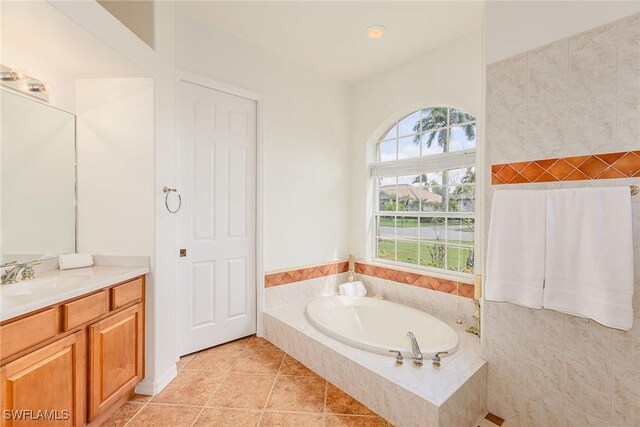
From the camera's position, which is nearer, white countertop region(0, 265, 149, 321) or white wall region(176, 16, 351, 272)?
white countertop region(0, 265, 149, 321)

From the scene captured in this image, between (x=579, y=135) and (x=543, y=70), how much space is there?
43 cm

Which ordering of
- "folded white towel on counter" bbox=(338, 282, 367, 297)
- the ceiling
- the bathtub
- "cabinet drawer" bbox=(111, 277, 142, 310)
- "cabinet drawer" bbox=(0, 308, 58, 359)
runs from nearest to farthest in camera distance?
"cabinet drawer" bbox=(0, 308, 58, 359), "cabinet drawer" bbox=(111, 277, 142, 310), the ceiling, the bathtub, "folded white towel on counter" bbox=(338, 282, 367, 297)

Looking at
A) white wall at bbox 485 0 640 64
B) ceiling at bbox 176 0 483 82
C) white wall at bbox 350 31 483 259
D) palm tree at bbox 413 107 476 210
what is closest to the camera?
white wall at bbox 485 0 640 64

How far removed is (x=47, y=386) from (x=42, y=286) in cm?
50

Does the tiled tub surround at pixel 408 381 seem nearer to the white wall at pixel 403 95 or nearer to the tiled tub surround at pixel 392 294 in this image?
the tiled tub surround at pixel 392 294

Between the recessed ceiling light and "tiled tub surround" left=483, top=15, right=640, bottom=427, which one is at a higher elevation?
the recessed ceiling light

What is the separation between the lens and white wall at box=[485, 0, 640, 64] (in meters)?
1.40

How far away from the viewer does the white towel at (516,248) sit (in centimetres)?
154

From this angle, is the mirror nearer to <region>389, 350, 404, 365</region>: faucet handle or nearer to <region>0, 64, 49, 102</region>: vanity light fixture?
<region>0, 64, 49, 102</region>: vanity light fixture

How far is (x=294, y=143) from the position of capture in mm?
2971

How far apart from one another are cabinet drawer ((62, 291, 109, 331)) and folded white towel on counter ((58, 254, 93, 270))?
44 centimetres

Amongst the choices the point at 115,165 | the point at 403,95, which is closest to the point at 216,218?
the point at 115,165

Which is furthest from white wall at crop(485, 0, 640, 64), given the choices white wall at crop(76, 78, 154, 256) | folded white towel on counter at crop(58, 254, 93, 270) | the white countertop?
folded white towel on counter at crop(58, 254, 93, 270)

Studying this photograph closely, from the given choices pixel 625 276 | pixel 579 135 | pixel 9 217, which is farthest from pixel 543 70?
pixel 9 217
